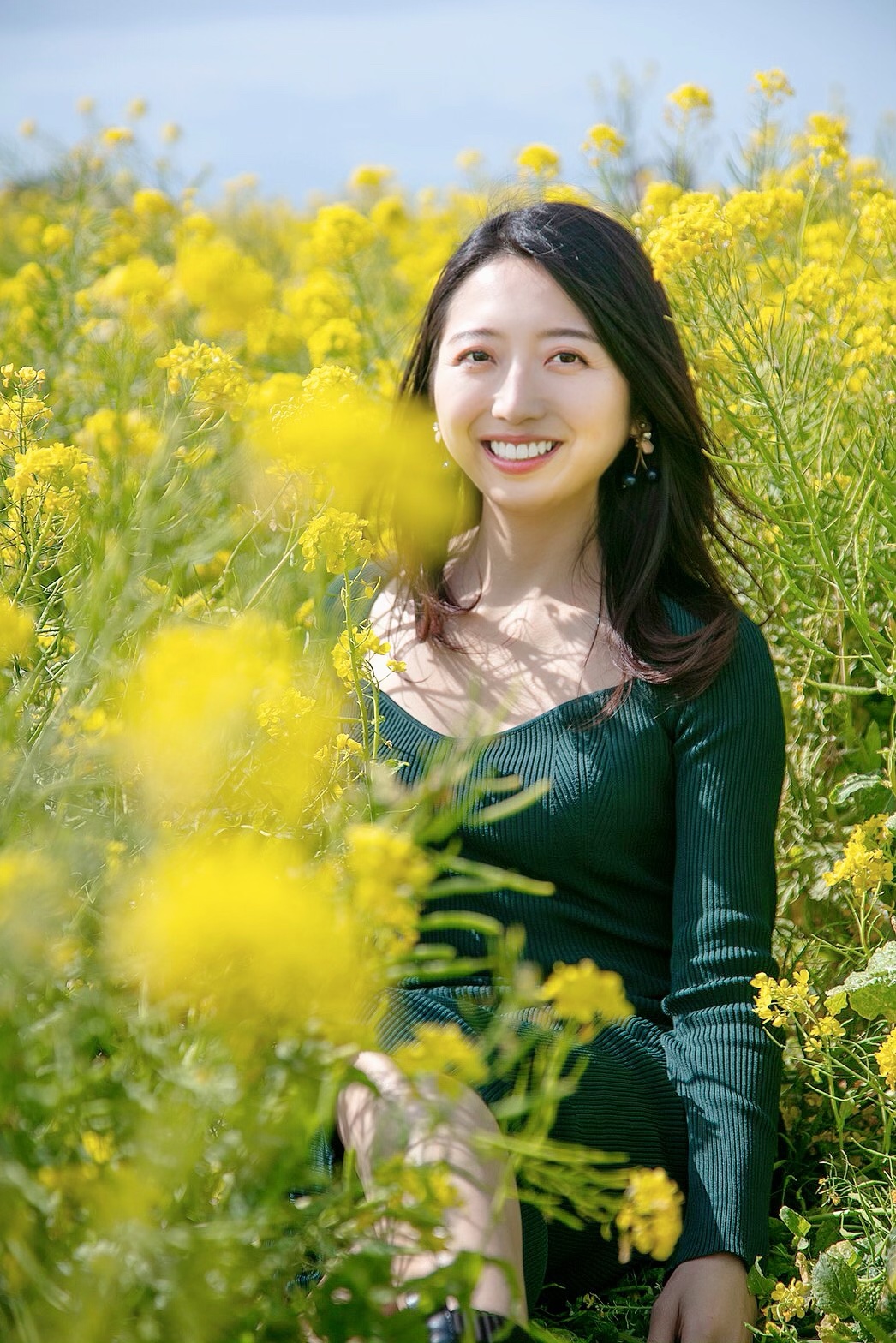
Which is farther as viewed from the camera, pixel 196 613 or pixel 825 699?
pixel 825 699

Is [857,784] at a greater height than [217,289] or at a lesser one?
lesser

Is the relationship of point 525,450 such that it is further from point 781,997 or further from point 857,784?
point 781,997

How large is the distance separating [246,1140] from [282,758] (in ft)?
1.30

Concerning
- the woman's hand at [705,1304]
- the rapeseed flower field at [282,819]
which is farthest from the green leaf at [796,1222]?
the woman's hand at [705,1304]

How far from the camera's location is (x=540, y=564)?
1.81m

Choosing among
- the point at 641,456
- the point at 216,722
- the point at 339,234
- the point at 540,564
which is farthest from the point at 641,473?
the point at 339,234

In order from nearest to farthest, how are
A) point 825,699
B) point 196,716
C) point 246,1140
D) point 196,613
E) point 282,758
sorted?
point 246,1140 → point 196,716 → point 282,758 → point 196,613 → point 825,699

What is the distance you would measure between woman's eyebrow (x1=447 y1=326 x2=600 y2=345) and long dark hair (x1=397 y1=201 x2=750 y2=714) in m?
0.02

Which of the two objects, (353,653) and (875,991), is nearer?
(353,653)

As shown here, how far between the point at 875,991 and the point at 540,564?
2.22 feet

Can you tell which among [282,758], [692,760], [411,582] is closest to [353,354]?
[411,582]

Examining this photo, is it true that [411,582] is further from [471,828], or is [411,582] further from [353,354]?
[353,354]

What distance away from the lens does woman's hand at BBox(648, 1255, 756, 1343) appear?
1.30m

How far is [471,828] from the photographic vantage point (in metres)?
1.56
